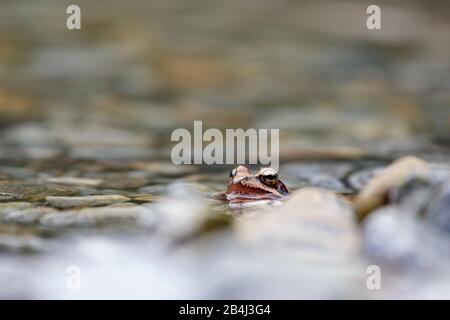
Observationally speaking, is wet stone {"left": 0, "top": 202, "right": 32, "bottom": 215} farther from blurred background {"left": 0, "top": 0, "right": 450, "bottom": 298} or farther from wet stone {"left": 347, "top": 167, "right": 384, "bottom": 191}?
wet stone {"left": 347, "top": 167, "right": 384, "bottom": 191}

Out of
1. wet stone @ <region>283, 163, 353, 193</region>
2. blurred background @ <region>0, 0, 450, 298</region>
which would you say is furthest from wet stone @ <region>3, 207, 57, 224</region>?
wet stone @ <region>283, 163, 353, 193</region>

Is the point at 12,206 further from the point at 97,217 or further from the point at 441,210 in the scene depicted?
the point at 441,210

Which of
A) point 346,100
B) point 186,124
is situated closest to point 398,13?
point 346,100

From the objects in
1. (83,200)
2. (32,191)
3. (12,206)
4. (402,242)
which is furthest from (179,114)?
(402,242)

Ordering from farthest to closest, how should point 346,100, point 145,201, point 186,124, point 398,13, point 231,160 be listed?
1. point 398,13
2. point 346,100
3. point 186,124
4. point 231,160
5. point 145,201

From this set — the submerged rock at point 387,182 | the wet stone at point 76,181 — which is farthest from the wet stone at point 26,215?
the submerged rock at point 387,182

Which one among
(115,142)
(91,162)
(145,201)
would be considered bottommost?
(145,201)
